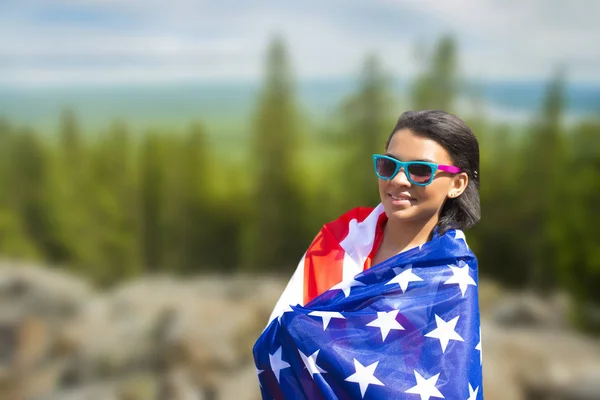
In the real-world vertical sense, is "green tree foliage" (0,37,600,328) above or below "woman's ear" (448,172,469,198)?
below

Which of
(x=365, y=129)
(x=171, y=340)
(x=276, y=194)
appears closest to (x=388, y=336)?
(x=171, y=340)

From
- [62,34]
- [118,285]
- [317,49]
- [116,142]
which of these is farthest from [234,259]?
[62,34]

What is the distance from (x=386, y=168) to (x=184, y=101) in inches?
182

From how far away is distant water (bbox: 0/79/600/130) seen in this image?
550 cm

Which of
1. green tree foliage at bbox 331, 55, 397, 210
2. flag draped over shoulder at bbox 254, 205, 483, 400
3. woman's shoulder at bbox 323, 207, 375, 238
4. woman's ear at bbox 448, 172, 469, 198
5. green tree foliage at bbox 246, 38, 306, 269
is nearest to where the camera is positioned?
flag draped over shoulder at bbox 254, 205, 483, 400

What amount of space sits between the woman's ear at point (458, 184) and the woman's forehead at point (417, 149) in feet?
0.17

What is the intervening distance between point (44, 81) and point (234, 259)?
2.13 metres

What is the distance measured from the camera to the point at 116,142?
609 cm

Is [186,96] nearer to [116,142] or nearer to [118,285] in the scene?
[116,142]

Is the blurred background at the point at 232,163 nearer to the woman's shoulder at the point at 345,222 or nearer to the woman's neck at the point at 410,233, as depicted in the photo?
the woman's shoulder at the point at 345,222

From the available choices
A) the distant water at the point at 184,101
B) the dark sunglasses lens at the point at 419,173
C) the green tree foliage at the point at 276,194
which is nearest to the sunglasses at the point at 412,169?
the dark sunglasses lens at the point at 419,173

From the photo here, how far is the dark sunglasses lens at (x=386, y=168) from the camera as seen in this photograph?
4.81ft

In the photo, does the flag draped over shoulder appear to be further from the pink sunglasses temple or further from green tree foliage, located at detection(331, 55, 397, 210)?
green tree foliage, located at detection(331, 55, 397, 210)

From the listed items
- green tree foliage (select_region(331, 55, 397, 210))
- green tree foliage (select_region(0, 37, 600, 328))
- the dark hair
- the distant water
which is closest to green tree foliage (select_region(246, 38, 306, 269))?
green tree foliage (select_region(0, 37, 600, 328))
